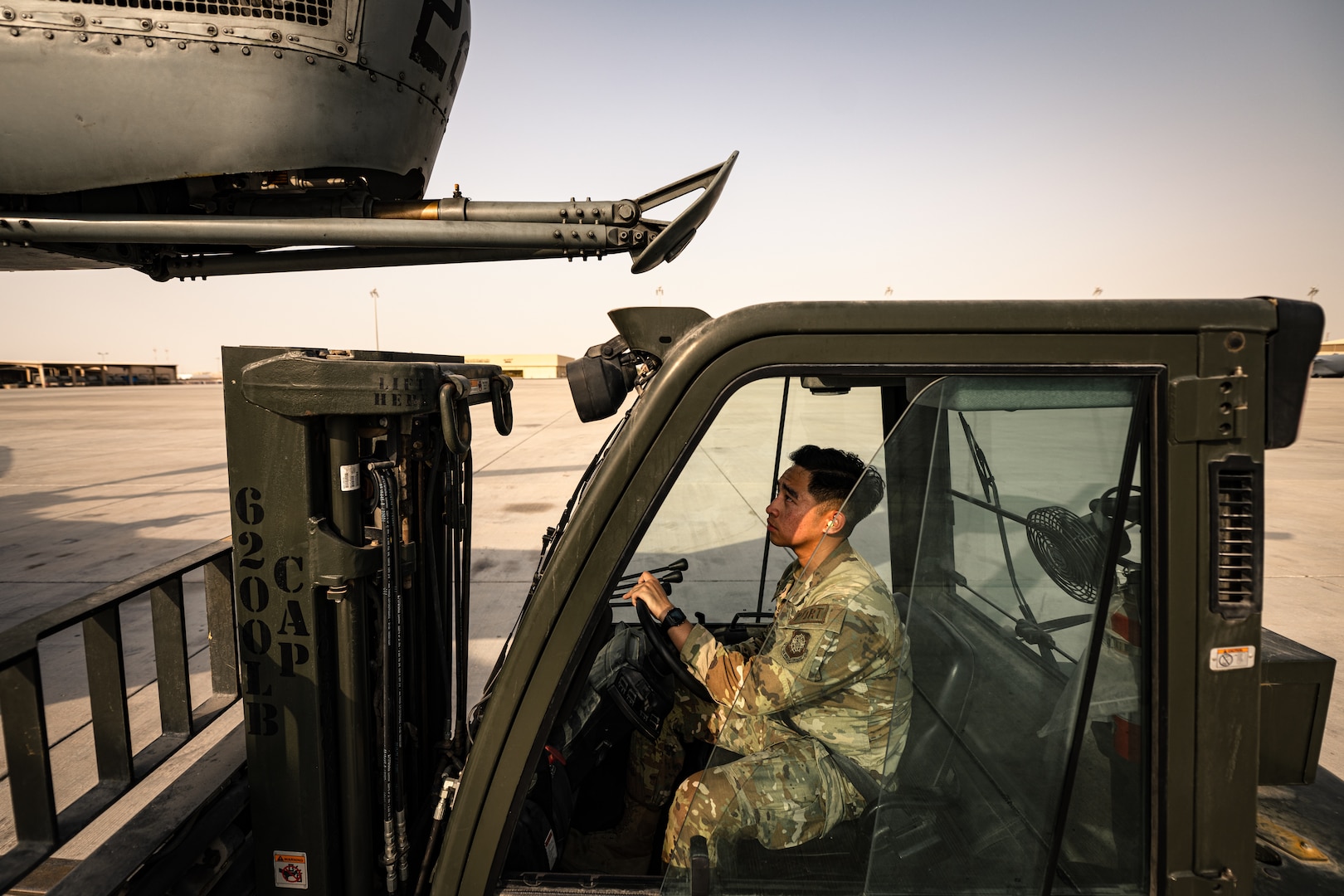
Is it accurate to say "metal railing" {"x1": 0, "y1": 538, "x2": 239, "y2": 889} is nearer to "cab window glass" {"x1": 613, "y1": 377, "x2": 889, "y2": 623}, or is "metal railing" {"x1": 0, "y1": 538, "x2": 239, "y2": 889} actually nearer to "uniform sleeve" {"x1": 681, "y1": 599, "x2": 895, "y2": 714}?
"cab window glass" {"x1": 613, "y1": 377, "x2": 889, "y2": 623}

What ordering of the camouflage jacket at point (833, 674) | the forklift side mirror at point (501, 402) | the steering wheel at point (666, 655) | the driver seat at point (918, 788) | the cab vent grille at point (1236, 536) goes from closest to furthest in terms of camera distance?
1. the cab vent grille at point (1236, 536)
2. the driver seat at point (918, 788)
3. the camouflage jacket at point (833, 674)
4. the forklift side mirror at point (501, 402)
5. the steering wheel at point (666, 655)

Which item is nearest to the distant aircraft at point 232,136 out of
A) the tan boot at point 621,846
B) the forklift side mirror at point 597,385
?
the forklift side mirror at point 597,385

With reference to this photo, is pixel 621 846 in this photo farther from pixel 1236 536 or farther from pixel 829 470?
pixel 1236 536

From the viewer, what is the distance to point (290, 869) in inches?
57.7

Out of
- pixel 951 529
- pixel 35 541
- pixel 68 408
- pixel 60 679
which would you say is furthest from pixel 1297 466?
pixel 68 408

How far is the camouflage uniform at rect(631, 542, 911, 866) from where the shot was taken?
4.89 ft

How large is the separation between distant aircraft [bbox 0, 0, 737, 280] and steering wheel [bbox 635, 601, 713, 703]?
111 centimetres

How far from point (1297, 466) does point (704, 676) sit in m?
17.2

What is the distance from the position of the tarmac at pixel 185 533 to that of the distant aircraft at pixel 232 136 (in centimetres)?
305

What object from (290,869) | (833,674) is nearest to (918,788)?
(833,674)

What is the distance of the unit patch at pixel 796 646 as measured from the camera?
166cm

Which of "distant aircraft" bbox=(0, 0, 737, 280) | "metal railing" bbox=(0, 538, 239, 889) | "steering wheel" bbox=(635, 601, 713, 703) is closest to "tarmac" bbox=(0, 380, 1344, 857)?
"metal railing" bbox=(0, 538, 239, 889)

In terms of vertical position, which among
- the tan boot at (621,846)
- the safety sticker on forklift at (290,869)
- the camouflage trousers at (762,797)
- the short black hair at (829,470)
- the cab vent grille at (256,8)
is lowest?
the tan boot at (621,846)

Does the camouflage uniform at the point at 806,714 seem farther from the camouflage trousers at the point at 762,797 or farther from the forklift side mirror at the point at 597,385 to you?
the forklift side mirror at the point at 597,385
